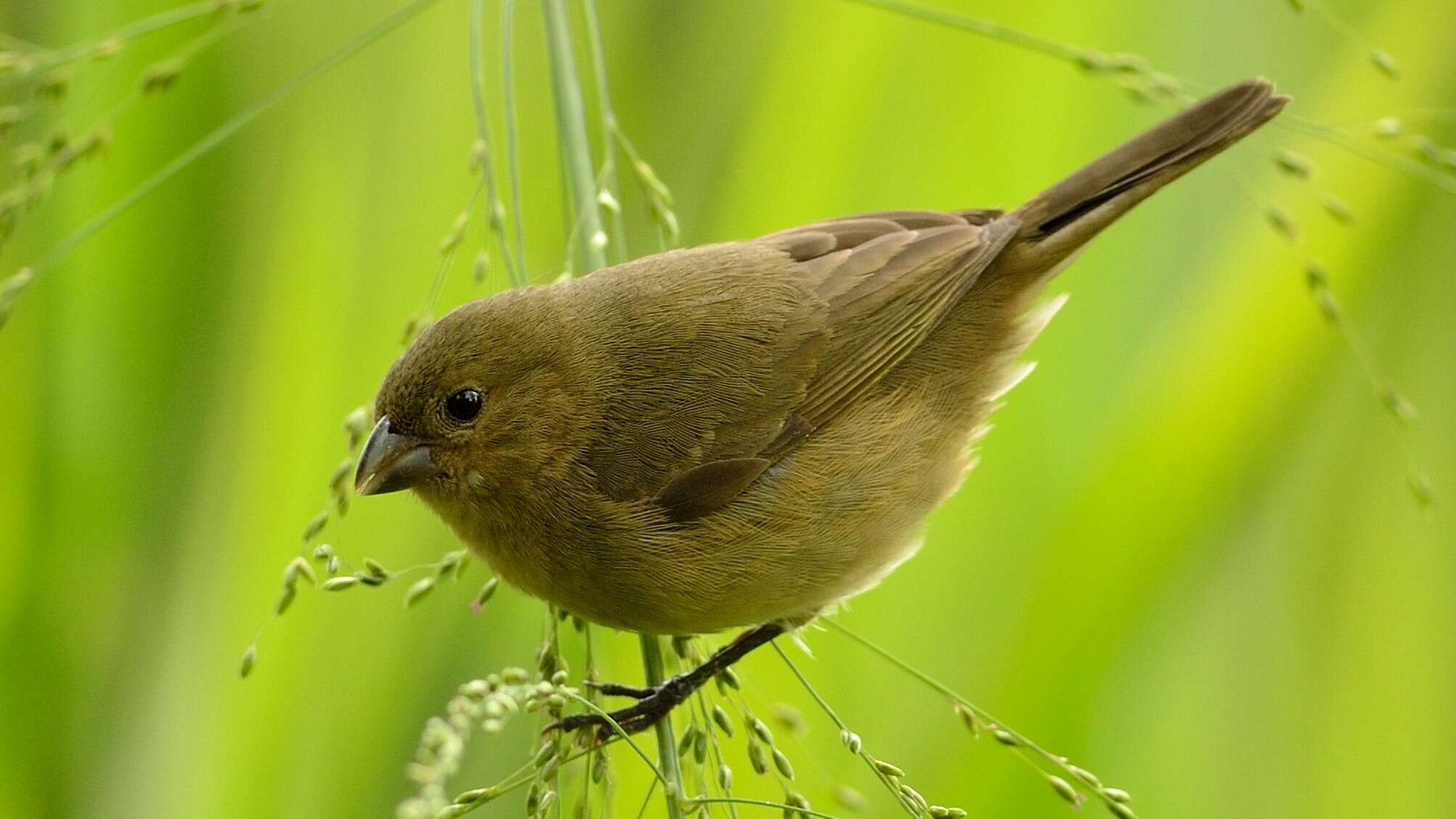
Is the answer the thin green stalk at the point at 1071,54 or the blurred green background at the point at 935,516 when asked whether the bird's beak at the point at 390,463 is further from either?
the thin green stalk at the point at 1071,54

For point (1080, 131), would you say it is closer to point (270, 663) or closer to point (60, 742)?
point (270, 663)

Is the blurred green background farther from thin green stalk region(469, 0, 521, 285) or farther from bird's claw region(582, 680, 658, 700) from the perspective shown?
thin green stalk region(469, 0, 521, 285)

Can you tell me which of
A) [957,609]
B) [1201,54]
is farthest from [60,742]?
[1201,54]

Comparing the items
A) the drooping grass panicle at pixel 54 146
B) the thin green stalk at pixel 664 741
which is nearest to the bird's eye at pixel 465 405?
the thin green stalk at pixel 664 741

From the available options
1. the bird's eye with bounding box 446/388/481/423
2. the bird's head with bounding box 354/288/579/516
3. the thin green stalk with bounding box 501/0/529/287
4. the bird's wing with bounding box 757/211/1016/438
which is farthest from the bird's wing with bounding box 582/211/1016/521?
the thin green stalk with bounding box 501/0/529/287

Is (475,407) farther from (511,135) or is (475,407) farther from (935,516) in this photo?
(935,516)

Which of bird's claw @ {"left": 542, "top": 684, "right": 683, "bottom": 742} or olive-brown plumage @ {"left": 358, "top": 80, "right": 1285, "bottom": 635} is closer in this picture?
bird's claw @ {"left": 542, "top": 684, "right": 683, "bottom": 742}
